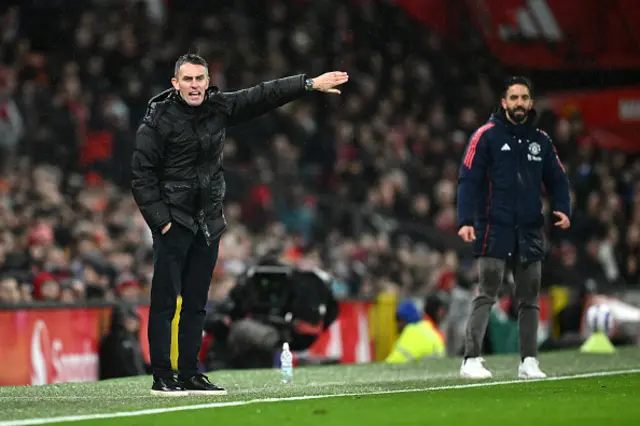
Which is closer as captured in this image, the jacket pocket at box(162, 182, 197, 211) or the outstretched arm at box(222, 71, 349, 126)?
the jacket pocket at box(162, 182, 197, 211)

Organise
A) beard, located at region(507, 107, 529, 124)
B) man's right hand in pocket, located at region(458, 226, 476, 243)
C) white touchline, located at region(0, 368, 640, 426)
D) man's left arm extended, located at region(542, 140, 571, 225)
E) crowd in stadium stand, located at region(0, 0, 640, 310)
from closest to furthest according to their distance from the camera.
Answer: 1. white touchline, located at region(0, 368, 640, 426)
2. man's right hand in pocket, located at region(458, 226, 476, 243)
3. beard, located at region(507, 107, 529, 124)
4. man's left arm extended, located at region(542, 140, 571, 225)
5. crowd in stadium stand, located at region(0, 0, 640, 310)

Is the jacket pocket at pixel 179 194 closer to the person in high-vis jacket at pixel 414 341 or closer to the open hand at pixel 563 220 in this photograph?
the open hand at pixel 563 220

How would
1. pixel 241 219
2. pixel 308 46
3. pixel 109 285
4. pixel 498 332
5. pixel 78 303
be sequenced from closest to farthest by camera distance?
pixel 78 303 → pixel 109 285 → pixel 498 332 → pixel 241 219 → pixel 308 46

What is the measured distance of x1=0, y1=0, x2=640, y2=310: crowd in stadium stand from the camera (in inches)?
669

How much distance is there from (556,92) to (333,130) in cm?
625

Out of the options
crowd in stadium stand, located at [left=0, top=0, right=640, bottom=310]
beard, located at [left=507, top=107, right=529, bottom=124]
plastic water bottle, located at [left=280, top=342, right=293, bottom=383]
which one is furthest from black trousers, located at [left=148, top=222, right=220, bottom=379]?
crowd in stadium stand, located at [left=0, top=0, right=640, bottom=310]

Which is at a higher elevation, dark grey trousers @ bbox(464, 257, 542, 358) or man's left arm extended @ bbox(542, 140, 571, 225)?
man's left arm extended @ bbox(542, 140, 571, 225)

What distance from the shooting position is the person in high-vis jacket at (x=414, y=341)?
1585cm

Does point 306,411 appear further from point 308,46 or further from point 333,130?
point 308,46

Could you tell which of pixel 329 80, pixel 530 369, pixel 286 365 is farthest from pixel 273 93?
pixel 530 369

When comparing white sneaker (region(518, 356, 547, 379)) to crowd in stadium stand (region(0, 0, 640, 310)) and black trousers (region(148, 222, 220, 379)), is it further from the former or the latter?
crowd in stadium stand (region(0, 0, 640, 310))

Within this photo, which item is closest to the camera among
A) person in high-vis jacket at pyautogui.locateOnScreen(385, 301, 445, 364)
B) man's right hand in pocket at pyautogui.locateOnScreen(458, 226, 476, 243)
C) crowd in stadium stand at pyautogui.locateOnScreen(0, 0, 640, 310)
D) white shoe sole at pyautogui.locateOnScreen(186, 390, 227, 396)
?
white shoe sole at pyautogui.locateOnScreen(186, 390, 227, 396)

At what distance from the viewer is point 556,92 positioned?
28594 millimetres

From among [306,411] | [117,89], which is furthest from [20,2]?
[306,411]
